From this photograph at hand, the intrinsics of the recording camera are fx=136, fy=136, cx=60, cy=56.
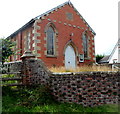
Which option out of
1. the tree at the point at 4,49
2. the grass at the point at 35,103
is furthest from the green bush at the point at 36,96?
the tree at the point at 4,49

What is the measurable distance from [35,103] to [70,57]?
967 cm

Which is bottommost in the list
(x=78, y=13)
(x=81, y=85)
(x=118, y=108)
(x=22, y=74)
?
(x=118, y=108)

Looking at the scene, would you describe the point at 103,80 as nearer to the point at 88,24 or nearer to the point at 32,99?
the point at 32,99

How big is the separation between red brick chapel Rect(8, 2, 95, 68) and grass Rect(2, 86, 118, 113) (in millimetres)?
5669

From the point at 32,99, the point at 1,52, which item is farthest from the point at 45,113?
the point at 1,52

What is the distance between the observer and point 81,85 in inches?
271

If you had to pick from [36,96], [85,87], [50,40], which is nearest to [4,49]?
[36,96]

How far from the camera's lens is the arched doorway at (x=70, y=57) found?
49.2 feet

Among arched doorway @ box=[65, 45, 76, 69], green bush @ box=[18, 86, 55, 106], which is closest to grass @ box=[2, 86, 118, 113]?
green bush @ box=[18, 86, 55, 106]

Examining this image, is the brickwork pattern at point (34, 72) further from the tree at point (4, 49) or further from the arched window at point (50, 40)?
the arched window at point (50, 40)

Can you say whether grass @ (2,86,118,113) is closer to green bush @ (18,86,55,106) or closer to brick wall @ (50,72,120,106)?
green bush @ (18,86,55,106)

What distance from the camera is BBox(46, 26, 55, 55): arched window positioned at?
1364 centimetres

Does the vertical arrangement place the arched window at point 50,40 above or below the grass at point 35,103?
above

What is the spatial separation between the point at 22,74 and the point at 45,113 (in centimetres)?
325
